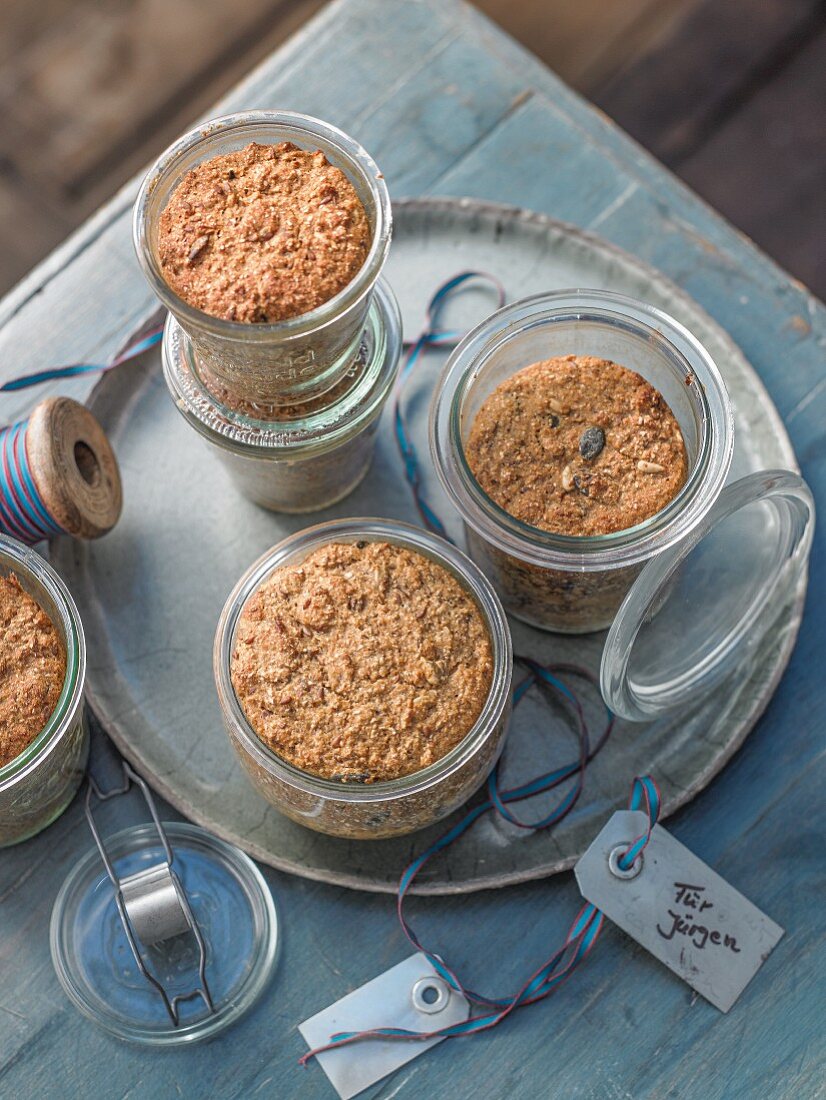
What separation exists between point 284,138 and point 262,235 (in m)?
0.13

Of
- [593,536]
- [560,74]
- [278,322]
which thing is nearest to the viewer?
[278,322]

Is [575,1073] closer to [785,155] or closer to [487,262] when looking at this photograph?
[487,262]

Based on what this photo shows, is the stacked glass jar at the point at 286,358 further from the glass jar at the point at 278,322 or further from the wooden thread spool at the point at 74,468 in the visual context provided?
the wooden thread spool at the point at 74,468

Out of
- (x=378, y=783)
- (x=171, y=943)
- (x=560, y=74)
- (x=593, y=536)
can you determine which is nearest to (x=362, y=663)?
(x=378, y=783)

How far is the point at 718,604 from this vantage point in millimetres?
1180

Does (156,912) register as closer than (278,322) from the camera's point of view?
No

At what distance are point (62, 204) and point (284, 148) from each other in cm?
127

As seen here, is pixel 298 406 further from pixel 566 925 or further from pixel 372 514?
pixel 566 925

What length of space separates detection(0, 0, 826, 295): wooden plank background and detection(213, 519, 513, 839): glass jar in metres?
1.27

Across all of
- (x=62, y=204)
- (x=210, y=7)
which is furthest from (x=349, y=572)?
(x=210, y=7)

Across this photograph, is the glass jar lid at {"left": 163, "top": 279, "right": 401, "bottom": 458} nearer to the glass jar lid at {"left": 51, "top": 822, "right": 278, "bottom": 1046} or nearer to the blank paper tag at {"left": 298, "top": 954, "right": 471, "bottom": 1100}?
the glass jar lid at {"left": 51, "top": 822, "right": 278, "bottom": 1046}

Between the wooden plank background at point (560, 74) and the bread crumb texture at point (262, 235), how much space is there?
1233 millimetres

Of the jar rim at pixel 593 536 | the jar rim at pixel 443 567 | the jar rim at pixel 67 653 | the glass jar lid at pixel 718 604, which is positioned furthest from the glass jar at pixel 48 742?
the glass jar lid at pixel 718 604

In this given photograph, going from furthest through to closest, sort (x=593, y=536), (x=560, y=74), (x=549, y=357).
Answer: (x=560, y=74), (x=549, y=357), (x=593, y=536)
